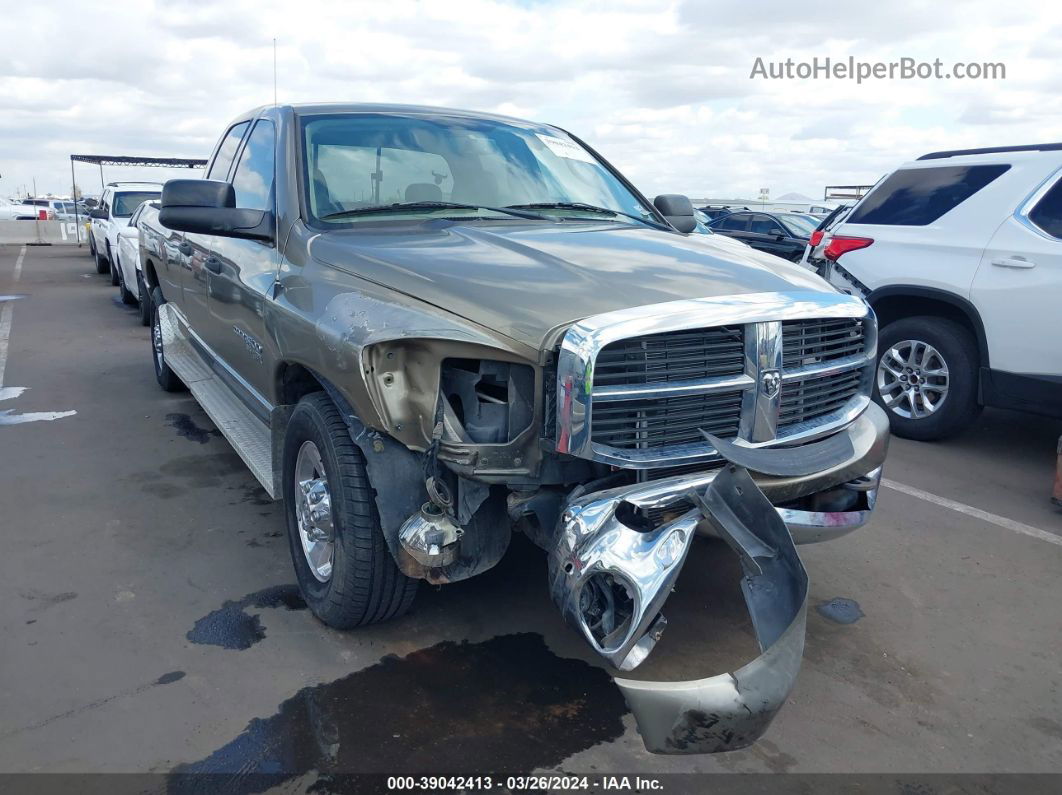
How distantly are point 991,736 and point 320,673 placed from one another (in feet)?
7.57

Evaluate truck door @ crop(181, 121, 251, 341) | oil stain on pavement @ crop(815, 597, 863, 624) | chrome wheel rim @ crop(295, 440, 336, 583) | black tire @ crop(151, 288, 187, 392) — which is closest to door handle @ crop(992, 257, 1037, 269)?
oil stain on pavement @ crop(815, 597, 863, 624)

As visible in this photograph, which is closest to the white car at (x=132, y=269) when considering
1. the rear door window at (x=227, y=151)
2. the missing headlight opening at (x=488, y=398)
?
the rear door window at (x=227, y=151)

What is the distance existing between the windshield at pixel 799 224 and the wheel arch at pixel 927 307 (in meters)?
8.77

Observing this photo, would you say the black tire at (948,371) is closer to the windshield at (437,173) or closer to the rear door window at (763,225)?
the windshield at (437,173)

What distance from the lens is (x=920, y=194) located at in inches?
247

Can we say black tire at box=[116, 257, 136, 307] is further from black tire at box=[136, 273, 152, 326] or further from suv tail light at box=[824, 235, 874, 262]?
suv tail light at box=[824, 235, 874, 262]

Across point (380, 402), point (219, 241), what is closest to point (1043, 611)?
point (380, 402)

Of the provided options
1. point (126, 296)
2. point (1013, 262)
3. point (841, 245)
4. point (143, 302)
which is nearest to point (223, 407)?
point (841, 245)

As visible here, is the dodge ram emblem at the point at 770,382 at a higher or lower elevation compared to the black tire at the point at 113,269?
higher

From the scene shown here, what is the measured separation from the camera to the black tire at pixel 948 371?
231 inches

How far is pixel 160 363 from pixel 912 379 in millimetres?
5897

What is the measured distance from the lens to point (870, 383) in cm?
346

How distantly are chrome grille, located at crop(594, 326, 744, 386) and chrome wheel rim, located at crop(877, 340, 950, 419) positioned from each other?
3.88 m

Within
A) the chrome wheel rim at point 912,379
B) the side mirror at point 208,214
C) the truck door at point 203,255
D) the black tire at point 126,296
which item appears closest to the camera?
the side mirror at point 208,214
